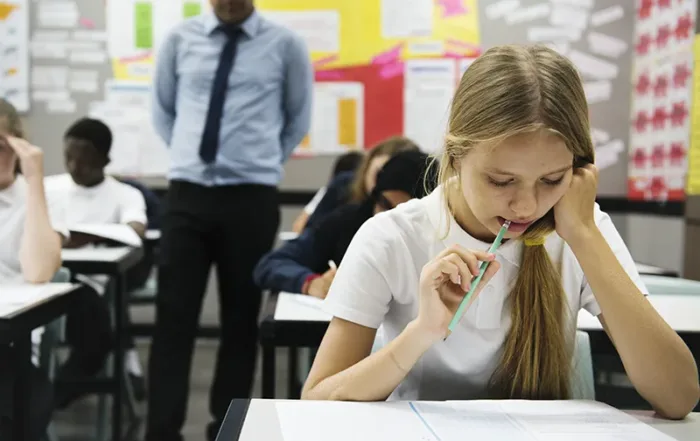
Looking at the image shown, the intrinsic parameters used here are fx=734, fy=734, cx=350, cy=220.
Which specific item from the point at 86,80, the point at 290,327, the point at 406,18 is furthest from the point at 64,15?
the point at 290,327

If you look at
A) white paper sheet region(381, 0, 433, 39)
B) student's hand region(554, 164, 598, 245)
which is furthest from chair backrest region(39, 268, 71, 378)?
white paper sheet region(381, 0, 433, 39)

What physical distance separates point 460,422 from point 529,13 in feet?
12.3

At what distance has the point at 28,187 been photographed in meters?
2.05

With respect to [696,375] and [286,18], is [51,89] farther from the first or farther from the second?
[696,375]

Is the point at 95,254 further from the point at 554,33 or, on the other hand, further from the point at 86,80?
the point at 554,33

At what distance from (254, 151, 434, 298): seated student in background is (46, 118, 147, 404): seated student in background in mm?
1532

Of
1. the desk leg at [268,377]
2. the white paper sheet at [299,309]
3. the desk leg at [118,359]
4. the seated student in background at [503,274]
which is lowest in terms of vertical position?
the desk leg at [118,359]

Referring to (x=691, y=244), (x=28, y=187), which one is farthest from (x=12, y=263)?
(x=691, y=244)

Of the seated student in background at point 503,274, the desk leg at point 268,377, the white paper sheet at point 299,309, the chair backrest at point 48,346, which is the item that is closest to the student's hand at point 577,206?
the seated student in background at point 503,274

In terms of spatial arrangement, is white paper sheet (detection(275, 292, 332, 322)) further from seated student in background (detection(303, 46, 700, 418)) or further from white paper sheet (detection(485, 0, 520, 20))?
white paper sheet (detection(485, 0, 520, 20))

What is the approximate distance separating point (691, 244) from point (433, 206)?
7.13ft

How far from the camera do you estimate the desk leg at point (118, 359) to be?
2498 mm

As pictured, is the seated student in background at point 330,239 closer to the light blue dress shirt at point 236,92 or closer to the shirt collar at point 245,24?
the light blue dress shirt at point 236,92

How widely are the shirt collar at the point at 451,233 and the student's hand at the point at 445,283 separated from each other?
15 cm
